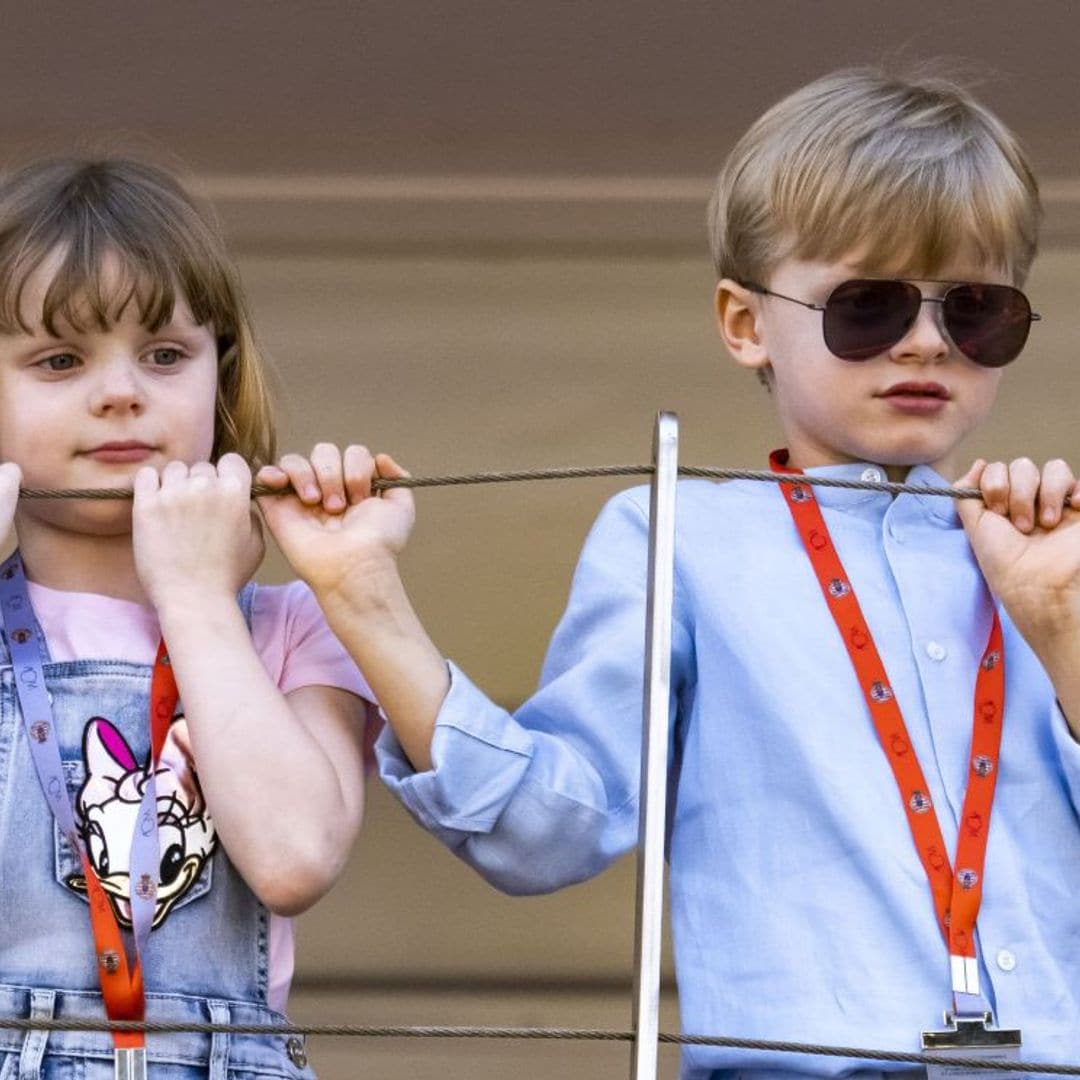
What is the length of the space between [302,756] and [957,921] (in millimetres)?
459

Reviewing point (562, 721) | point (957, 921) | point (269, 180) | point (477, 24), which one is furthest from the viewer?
point (269, 180)

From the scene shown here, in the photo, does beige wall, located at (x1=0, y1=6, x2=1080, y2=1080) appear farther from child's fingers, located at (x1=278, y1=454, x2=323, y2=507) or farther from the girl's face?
child's fingers, located at (x1=278, y1=454, x2=323, y2=507)

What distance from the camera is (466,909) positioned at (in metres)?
3.33

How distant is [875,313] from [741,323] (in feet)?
0.56

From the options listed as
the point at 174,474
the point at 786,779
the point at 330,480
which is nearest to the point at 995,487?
the point at 786,779

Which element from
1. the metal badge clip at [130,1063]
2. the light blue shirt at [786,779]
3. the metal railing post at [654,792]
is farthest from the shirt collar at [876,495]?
the metal badge clip at [130,1063]

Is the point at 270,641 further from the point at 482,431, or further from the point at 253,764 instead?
the point at 482,431

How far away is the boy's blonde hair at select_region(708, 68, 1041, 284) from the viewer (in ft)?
6.06

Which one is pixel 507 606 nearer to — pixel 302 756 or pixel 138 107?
pixel 138 107

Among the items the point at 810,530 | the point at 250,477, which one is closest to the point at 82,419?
the point at 250,477

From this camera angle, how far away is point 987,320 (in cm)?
183

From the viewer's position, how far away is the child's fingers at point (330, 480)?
168 centimetres

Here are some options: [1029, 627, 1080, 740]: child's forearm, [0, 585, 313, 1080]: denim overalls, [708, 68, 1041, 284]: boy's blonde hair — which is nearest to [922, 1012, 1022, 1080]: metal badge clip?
[1029, 627, 1080, 740]: child's forearm

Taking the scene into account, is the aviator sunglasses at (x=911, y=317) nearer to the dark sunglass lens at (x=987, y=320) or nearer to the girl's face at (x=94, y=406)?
the dark sunglass lens at (x=987, y=320)
